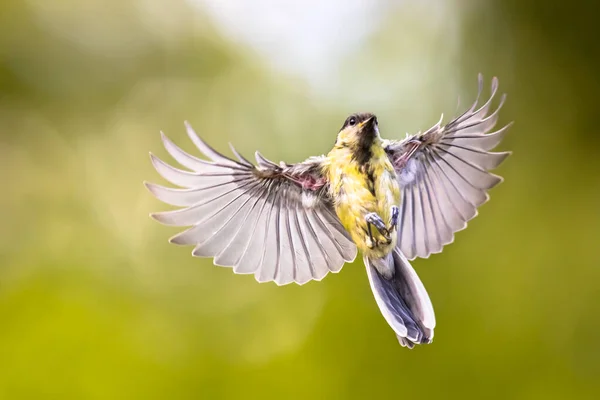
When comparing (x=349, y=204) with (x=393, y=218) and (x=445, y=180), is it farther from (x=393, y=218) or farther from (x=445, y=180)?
(x=445, y=180)

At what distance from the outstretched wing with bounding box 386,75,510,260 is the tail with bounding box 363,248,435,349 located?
0.12 meters

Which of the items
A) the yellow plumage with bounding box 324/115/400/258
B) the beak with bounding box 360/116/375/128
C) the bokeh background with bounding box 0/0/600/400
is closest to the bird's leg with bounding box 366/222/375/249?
the yellow plumage with bounding box 324/115/400/258

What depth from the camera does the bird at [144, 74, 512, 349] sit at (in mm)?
547

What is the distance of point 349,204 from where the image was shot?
56 cm

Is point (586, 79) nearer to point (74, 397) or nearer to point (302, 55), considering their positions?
point (302, 55)

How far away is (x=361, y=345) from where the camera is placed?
125 cm

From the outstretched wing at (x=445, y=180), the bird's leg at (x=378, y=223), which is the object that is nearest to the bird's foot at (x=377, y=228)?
the bird's leg at (x=378, y=223)

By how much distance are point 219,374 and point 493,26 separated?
1.13 m

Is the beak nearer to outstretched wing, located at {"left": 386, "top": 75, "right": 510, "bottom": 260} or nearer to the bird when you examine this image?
the bird

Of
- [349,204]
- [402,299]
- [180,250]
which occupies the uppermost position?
[180,250]

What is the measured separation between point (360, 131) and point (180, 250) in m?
0.82

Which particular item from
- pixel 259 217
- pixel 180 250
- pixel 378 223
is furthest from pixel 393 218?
pixel 180 250

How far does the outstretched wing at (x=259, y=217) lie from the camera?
1.92 feet

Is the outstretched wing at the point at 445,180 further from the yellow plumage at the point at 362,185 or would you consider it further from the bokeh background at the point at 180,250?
the bokeh background at the point at 180,250
